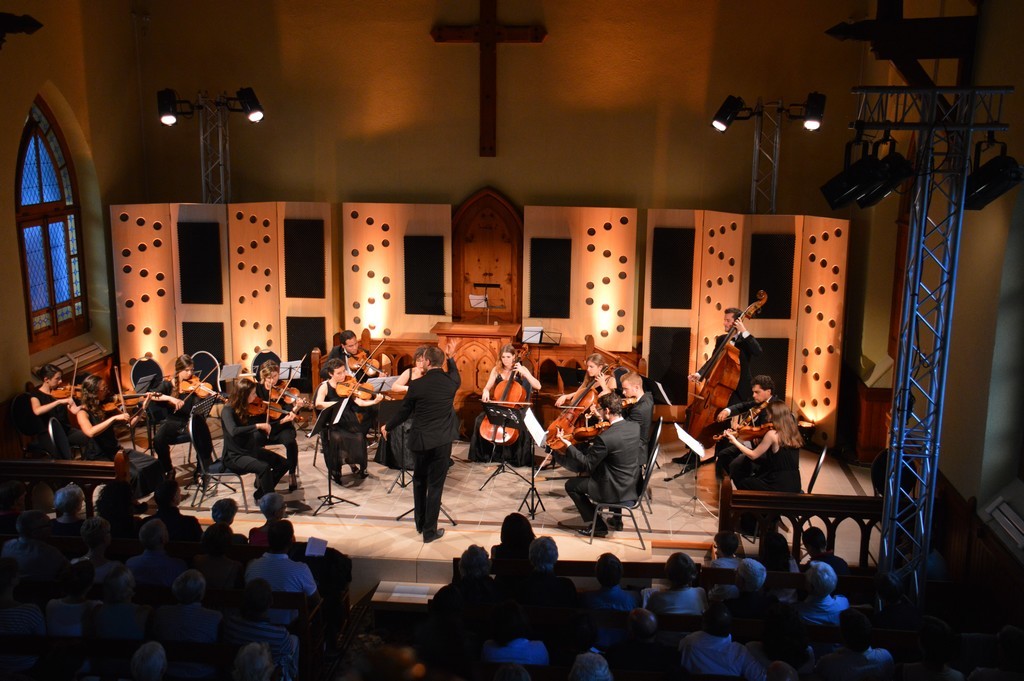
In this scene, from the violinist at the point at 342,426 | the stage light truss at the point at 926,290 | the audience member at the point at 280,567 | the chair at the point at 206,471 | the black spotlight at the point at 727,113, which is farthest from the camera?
the black spotlight at the point at 727,113

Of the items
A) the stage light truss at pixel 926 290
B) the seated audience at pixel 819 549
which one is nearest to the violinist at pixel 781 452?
the stage light truss at pixel 926 290

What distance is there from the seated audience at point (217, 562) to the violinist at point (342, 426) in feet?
9.66

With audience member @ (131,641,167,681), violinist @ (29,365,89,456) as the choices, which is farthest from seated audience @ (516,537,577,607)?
violinist @ (29,365,89,456)

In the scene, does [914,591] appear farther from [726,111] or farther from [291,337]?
[291,337]

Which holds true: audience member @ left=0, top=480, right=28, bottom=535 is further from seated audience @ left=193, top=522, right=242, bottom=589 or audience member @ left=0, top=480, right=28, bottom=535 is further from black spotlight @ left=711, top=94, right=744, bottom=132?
black spotlight @ left=711, top=94, right=744, bottom=132

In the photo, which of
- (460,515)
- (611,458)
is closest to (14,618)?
(460,515)

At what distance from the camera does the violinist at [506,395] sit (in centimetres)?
916

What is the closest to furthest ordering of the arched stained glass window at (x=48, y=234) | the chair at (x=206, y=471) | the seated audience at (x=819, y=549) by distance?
the seated audience at (x=819, y=549) → the chair at (x=206, y=471) → the arched stained glass window at (x=48, y=234)

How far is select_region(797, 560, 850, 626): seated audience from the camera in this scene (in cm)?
521

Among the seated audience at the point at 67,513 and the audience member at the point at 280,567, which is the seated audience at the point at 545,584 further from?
the seated audience at the point at 67,513

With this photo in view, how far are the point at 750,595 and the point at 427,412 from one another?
9.98 ft

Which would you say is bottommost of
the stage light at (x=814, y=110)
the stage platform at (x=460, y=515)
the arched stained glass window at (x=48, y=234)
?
the stage platform at (x=460, y=515)

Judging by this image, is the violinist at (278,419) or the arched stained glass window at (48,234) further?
the arched stained glass window at (48,234)

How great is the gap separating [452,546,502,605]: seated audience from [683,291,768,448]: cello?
14.3 ft
